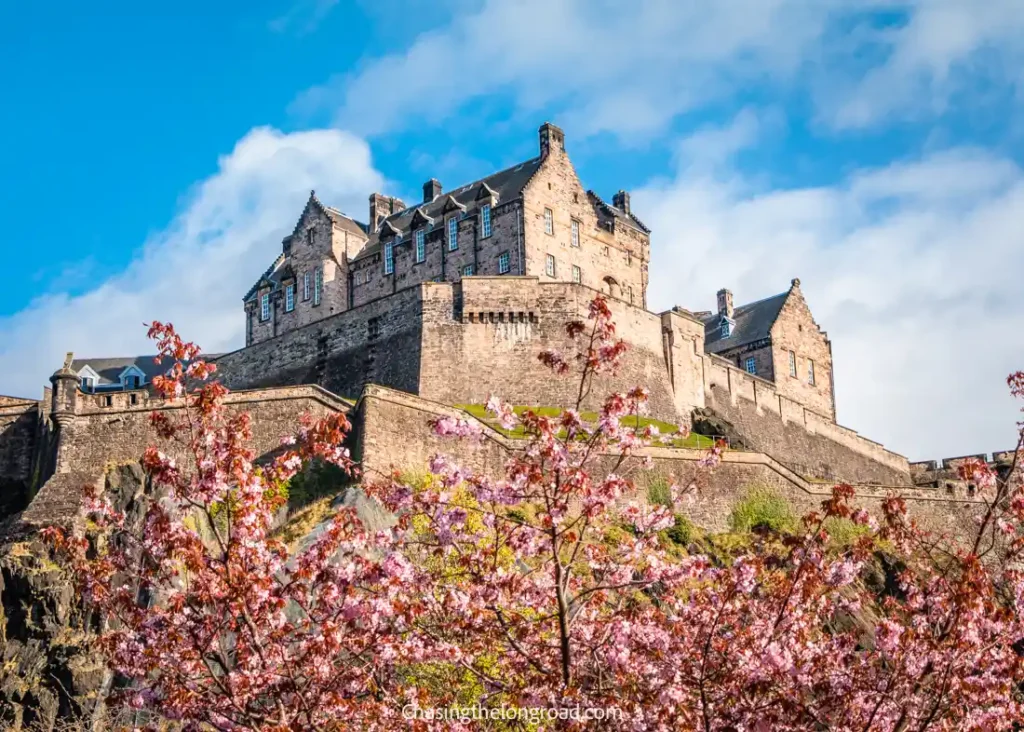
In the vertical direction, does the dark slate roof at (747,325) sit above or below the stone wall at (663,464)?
above

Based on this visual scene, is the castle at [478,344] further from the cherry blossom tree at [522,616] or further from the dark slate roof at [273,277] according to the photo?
the cherry blossom tree at [522,616]

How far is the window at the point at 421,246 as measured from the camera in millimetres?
65812

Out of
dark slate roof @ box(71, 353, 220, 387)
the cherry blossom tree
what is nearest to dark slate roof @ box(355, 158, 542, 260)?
dark slate roof @ box(71, 353, 220, 387)

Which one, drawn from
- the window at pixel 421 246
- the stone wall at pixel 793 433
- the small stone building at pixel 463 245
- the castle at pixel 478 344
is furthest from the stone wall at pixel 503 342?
the window at pixel 421 246

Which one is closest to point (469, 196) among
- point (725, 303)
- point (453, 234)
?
point (453, 234)

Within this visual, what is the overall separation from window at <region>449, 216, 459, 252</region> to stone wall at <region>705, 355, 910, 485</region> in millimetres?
13249

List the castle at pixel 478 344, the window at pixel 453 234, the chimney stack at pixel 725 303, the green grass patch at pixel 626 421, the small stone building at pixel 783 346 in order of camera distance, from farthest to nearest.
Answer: the chimney stack at pixel 725 303 < the small stone building at pixel 783 346 < the window at pixel 453 234 < the green grass patch at pixel 626 421 < the castle at pixel 478 344

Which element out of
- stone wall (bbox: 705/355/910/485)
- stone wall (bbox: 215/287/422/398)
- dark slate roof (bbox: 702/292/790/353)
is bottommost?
stone wall (bbox: 705/355/910/485)

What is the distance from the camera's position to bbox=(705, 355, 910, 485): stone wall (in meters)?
65.0

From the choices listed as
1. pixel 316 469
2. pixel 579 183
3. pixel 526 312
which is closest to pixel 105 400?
pixel 316 469

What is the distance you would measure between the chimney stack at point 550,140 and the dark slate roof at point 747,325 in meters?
16.4

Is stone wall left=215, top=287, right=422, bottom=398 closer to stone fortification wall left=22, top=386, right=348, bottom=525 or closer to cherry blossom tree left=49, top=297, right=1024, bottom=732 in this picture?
stone fortification wall left=22, top=386, right=348, bottom=525

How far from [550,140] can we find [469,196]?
492cm

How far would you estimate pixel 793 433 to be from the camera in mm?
68562
